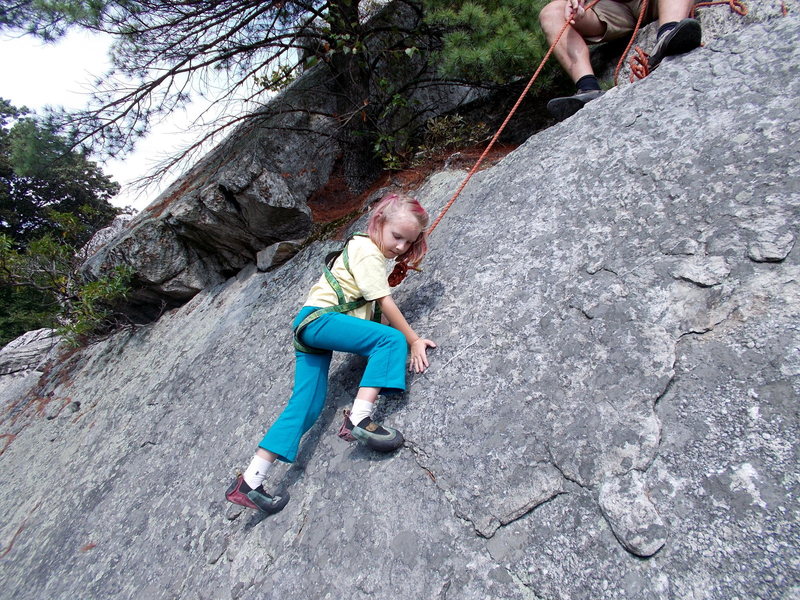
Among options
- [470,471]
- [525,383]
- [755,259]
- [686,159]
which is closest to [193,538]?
[470,471]

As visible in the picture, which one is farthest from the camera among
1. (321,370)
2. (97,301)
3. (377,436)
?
(97,301)

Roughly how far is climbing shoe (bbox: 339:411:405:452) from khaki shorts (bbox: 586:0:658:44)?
11.5 ft

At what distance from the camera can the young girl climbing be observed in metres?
2.14

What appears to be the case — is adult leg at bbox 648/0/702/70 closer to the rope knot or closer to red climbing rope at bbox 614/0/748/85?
red climbing rope at bbox 614/0/748/85

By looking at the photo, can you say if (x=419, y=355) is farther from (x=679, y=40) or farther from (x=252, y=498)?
A: (x=679, y=40)

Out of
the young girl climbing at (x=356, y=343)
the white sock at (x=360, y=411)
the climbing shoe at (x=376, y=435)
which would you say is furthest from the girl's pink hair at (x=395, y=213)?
the climbing shoe at (x=376, y=435)

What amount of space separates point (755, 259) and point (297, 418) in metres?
2.19

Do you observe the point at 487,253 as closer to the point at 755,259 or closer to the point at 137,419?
the point at 755,259

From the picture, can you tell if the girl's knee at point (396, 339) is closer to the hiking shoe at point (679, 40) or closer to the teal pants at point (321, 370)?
the teal pants at point (321, 370)

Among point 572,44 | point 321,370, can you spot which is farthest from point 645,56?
point 321,370

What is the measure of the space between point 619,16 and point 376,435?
3.73 m

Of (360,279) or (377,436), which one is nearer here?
(377,436)

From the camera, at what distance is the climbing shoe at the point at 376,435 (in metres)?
2.02

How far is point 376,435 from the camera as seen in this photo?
6.64 feet
